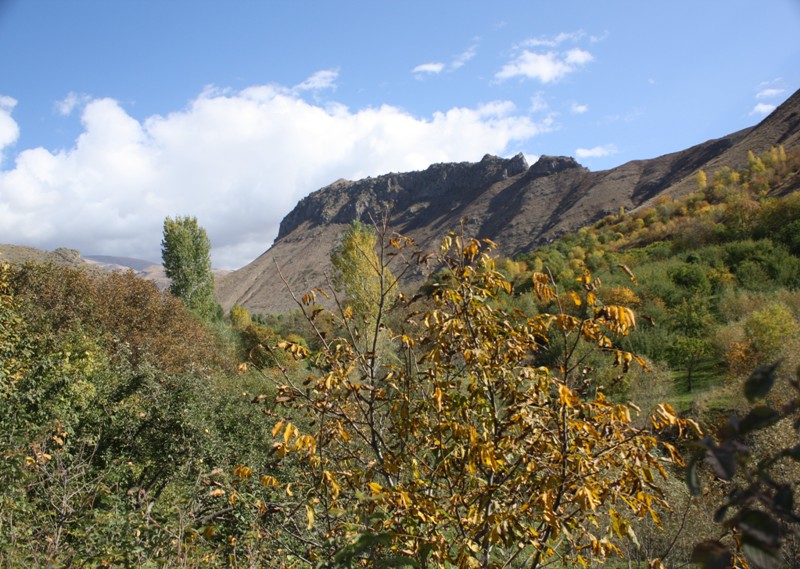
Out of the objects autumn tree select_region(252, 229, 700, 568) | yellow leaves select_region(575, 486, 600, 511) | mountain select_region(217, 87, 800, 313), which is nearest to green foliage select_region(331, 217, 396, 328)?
mountain select_region(217, 87, 800, 313)

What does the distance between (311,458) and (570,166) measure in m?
115

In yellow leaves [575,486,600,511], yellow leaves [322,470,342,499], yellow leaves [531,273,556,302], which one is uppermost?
yellow leaves [531,273,556,302]

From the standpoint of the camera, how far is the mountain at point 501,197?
83750mm

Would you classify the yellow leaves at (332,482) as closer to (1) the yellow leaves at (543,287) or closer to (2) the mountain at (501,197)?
(1) the yellow leaves at (543,287)

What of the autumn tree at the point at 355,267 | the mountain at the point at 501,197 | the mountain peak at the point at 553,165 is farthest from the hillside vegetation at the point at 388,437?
the mountain peak at the point at 553,165

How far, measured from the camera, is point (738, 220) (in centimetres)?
4716

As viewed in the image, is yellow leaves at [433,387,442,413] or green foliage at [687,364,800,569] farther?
yellow leaves at [433,387,442,413]

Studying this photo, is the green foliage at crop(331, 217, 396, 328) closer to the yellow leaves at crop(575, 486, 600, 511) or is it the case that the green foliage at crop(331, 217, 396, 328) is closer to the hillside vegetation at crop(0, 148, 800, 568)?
the hillside vegetation at crop(0, 148, 800, 568)

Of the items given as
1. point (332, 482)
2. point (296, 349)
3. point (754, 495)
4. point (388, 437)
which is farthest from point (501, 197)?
point (754, 495)

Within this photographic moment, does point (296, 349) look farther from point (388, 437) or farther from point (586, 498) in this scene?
point (388, 437)

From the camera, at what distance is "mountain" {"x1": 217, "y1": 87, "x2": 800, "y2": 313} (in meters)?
A: 83.8

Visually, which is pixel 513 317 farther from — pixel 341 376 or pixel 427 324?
pixel 341 376

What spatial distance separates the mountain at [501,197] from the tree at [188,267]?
25848mm

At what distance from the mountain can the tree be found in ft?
84.8
